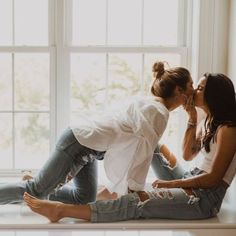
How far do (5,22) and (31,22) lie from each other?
161 millimetres

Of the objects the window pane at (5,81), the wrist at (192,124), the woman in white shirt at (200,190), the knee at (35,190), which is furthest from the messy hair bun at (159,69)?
the window pane at (5,81)

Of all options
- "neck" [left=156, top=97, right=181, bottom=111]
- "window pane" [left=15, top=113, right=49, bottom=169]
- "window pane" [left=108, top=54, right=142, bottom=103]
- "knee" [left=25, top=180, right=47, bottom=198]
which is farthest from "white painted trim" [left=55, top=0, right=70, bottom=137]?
"neck" [left=156, top=97, right=181, bottom=111]

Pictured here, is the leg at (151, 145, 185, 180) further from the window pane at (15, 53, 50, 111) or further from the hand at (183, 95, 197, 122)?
the window pane at (15, 53, 50, 111)

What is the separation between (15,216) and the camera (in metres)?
2.36

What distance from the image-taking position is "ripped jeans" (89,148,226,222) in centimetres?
224

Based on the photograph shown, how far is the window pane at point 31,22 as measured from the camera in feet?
9.26

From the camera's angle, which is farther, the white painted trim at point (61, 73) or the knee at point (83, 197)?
the white painted trim at point (61, 73)

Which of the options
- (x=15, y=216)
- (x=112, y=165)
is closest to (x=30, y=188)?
(x=15, y=216)

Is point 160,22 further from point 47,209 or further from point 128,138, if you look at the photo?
point 47,209

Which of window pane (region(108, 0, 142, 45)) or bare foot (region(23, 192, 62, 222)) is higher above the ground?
window pane (region(108, 0, 142, 45))

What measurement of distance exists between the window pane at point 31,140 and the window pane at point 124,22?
677 mm

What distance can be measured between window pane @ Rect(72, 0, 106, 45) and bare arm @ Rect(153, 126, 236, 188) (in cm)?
103

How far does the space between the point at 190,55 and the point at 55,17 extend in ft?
2.86

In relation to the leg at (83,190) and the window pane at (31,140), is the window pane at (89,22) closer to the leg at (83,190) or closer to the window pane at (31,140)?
the window pane at (31,140)
